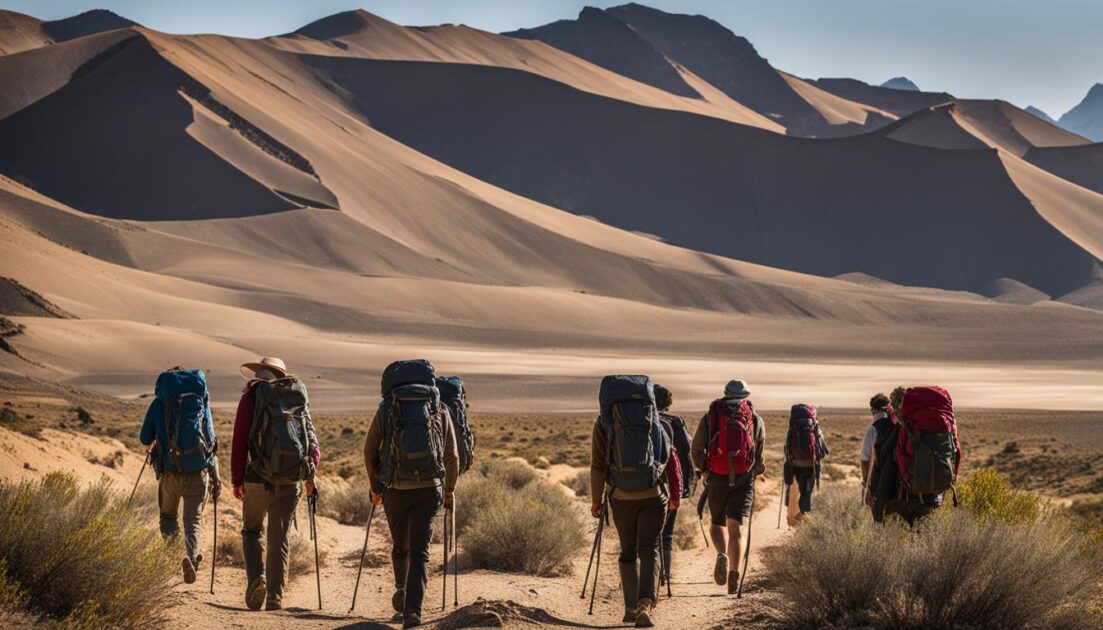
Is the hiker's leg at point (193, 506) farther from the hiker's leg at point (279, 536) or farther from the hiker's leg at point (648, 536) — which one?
the hiker's leg at point (648, 536)

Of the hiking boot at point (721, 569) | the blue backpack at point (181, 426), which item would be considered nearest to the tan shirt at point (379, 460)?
the blue backpack at point (181, 426)

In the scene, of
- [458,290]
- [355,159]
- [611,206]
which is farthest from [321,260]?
[611,206]

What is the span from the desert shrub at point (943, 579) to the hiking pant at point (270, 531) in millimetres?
3199

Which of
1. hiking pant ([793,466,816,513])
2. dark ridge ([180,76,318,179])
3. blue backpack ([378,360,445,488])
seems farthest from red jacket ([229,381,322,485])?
dark ridge ([180,76,318,179])

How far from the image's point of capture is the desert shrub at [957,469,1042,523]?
9328 millimetres

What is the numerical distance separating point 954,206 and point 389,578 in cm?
13219

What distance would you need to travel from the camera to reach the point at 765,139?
483 ft

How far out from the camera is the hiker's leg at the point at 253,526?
7914mm

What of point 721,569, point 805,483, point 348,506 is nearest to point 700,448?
point 721,569

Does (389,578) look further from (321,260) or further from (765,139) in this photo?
(765,139)

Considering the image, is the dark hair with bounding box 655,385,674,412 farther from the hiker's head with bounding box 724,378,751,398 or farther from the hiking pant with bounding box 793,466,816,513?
the hiking pant with bounding box 793,466,816,513

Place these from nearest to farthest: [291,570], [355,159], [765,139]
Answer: [291,570] → [355,159] → [765,139]

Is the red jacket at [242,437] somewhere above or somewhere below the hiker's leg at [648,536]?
above

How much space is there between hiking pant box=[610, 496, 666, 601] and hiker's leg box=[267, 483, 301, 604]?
2.10 meters
